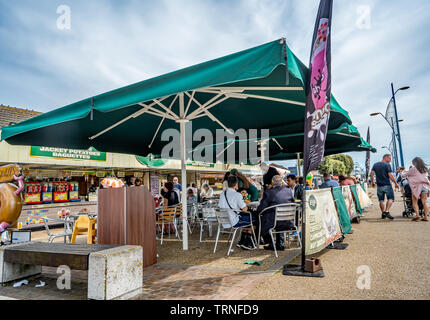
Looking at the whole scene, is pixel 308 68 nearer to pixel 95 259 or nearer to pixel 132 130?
pixel 95 259

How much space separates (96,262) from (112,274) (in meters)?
0.21

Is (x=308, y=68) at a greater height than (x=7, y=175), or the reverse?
(x=308, y=68)

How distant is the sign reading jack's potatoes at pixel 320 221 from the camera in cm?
369

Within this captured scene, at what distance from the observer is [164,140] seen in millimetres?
7422

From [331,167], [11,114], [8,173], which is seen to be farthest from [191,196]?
[331,167]

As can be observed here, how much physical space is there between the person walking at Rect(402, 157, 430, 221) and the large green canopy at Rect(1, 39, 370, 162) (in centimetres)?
157

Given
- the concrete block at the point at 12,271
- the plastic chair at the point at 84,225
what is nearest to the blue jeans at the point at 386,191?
the plastic chair at the point at 84,225

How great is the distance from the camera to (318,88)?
3.40 metres

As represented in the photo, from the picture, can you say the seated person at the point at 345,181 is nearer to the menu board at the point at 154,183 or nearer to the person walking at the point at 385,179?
the person walking at the point at 385,179

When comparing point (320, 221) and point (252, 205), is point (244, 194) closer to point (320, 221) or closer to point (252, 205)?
point (252, 205)

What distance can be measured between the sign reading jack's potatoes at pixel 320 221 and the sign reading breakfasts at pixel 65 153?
8122 millimetres

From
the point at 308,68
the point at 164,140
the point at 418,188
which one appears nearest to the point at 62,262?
the point at 308,68
